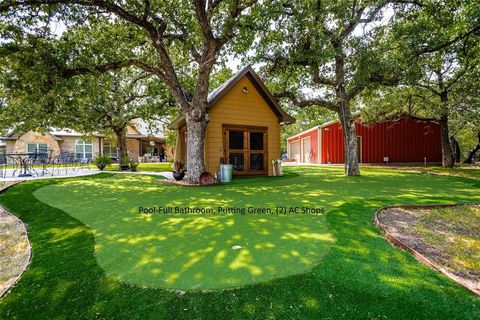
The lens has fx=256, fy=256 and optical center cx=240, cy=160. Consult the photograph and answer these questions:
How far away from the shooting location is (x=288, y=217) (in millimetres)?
4613

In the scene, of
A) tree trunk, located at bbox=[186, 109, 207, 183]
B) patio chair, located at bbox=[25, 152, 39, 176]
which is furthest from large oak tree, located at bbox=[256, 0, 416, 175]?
patio chair, located at bbox=[25, 152, 39, 176]

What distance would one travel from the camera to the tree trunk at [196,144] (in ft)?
31.6

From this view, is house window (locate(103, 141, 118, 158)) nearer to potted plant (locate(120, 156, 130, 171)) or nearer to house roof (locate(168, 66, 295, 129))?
potted plant (locate(120, 156, 130, 171))

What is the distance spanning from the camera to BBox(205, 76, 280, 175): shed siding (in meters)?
11.0

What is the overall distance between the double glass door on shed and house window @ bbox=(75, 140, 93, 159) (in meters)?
21.6

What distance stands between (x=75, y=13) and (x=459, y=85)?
775 inches

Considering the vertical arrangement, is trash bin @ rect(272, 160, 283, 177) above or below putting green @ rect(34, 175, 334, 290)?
above

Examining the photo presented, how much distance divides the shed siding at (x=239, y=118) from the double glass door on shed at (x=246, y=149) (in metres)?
0.23

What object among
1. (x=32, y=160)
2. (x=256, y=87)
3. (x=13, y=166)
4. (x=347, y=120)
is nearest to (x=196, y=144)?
(x=256, y=87)

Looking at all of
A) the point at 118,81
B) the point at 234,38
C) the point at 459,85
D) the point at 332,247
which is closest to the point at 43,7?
the point at 234,38

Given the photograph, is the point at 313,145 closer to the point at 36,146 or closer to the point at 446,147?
the point at 446,147

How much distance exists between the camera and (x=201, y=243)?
3428mm

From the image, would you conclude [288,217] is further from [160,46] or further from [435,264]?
[160,46]

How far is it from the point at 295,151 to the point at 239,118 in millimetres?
24208
